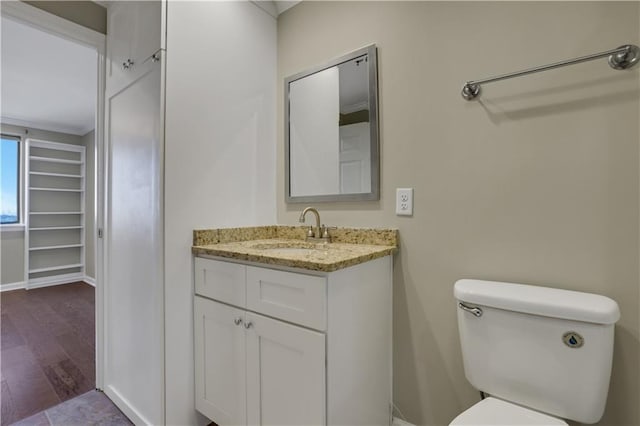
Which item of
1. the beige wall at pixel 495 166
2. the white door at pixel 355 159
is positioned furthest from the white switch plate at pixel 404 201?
the white door at pixel 355 159

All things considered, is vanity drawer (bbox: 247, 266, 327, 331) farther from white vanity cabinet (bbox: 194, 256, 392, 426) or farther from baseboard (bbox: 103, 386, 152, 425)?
baseboard (bbox: 103, 386, 152, 425)

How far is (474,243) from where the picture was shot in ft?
4.08

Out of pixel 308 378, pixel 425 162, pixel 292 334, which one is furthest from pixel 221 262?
pixel 425 162

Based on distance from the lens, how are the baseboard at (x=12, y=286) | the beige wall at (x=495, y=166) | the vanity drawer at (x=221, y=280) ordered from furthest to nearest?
the baseboard at (x=12, y=286) < the vanity drawer at (x=221, y=280) < the beige wall at (x=495, y=166)

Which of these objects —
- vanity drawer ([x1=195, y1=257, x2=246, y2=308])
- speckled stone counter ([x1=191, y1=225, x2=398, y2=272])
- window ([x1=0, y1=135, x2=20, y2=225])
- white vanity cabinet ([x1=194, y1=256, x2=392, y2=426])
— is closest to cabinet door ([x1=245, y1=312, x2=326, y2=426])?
white vanity cabinet ([x1=194, y1=256, x2=392, y2=426])

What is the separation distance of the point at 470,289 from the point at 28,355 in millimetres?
2965

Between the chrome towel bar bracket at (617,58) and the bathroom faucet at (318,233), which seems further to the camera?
the bathroom faucet at (318,233)

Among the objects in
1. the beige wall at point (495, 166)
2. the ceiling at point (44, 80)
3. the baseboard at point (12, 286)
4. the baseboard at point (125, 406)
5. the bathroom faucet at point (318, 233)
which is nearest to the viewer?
the beige wall at point (495, 166)

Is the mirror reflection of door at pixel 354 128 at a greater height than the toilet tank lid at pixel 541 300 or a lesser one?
greater

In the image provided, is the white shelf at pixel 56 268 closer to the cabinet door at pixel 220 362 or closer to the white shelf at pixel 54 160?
the white shelf at pixel 54 160

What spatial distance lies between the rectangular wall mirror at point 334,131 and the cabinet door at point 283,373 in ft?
2.43

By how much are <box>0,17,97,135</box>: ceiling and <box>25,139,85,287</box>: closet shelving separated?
0.42m

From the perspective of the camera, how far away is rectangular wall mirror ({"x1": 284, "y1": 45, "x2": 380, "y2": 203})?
1.51 m

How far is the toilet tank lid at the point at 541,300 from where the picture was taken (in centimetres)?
89
